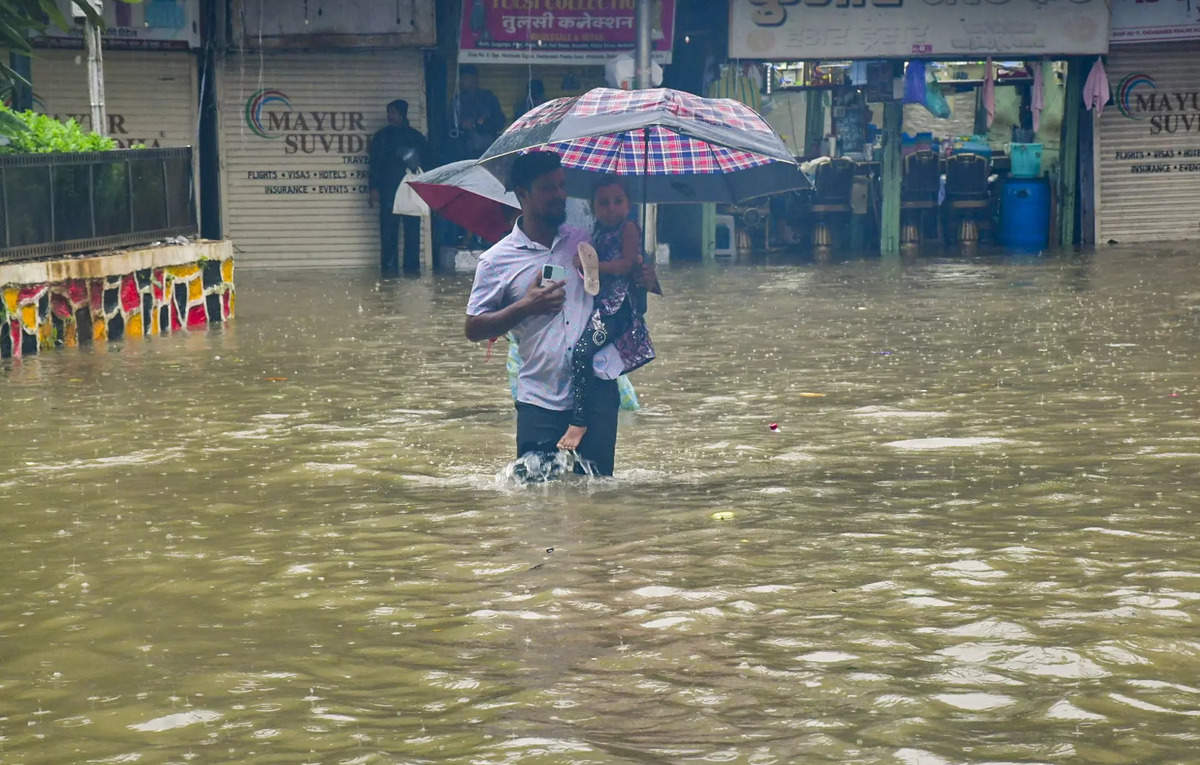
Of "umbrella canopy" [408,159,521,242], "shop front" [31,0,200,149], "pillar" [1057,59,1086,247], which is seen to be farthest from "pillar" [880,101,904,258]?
"umbrella canopy" [408,159,521,242]

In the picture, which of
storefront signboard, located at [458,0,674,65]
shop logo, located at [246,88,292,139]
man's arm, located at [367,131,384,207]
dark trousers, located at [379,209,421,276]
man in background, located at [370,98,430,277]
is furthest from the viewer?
shop logo, located at [246,88,292,139]

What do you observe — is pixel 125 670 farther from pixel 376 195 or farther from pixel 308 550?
pixel 376 195

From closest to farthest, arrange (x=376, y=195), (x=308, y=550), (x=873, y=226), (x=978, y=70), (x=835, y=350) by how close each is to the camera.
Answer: (x=308, y=550), (x=835, y=350), (x=376, y=195), (x=873, y=226), (x=978, y=70)

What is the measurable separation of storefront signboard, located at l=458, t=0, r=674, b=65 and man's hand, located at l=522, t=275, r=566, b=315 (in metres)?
15.9

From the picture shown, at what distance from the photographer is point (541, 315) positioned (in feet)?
24.1

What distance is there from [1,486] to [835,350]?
22.6 feet

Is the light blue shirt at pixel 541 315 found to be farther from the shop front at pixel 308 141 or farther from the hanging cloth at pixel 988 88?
the hanging cloth at pixel 988 88

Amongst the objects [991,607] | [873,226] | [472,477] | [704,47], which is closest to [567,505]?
[472,477]

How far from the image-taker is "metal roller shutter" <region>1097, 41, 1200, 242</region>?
24.3m

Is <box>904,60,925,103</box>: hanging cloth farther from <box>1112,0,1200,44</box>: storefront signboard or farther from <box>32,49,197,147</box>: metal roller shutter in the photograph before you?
<box>32,49,197,147</box>: metal roller shutter

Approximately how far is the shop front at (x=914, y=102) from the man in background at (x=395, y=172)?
439 centimetres

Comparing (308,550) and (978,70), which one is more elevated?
(978,70)

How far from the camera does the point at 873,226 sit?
26.2 m

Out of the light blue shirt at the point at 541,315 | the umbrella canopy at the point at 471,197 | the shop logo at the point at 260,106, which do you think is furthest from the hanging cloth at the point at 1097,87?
the light blue shirt at the point at 541,315
